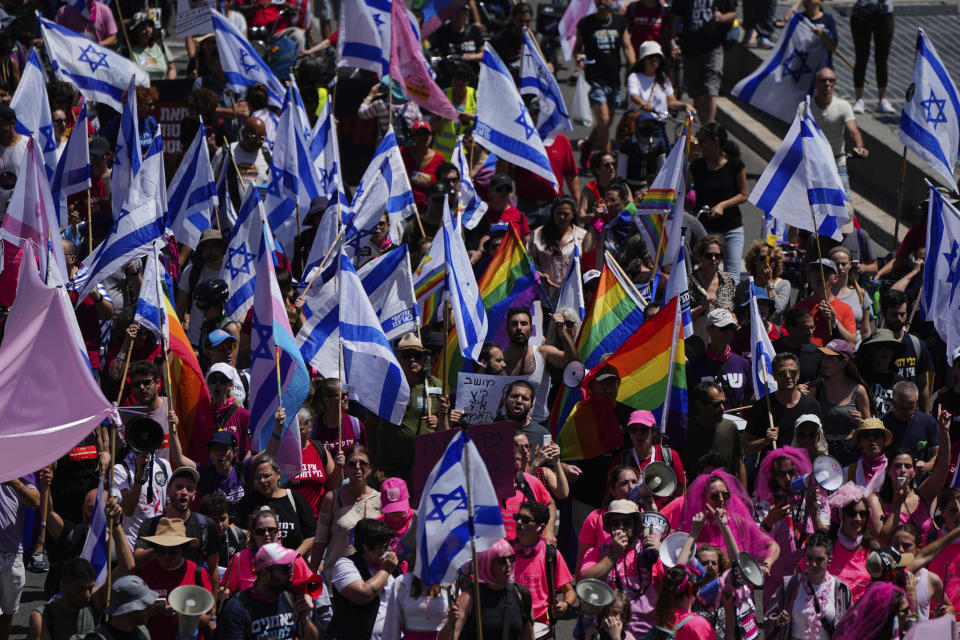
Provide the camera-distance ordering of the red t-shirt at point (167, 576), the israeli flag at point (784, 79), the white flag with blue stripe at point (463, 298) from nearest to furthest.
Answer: the red t-shirt at point (167, 576) < the white flag with blue stripe at point (463, 298) < the israeli flag at point (784, 79)

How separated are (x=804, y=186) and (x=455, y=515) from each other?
542 centimetres

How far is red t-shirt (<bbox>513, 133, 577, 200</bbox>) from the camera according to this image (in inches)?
616

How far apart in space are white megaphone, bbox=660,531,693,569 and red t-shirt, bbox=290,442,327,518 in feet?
7.53

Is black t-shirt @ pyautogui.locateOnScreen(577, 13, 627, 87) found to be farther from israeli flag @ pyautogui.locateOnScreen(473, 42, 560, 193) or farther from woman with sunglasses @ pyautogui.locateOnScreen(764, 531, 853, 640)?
woman with sunglasses @ pyautogui.locateOnScreen(764, 531, 853, 640)

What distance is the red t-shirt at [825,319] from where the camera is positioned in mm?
13203

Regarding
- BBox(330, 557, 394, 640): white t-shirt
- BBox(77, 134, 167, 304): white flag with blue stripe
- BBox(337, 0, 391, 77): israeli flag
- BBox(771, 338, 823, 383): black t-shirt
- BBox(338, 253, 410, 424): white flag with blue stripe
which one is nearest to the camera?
BBox(330, 557, 394, 640): white t-shirt

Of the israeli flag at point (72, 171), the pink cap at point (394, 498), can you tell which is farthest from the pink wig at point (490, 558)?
the israeli flag at point (72, 171)

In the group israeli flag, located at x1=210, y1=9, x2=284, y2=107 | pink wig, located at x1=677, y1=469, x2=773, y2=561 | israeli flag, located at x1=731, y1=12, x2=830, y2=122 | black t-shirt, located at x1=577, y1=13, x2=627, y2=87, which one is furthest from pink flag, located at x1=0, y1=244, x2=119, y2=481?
black t-shirt, located at x1=577, y1=13, x2=627, y2=87

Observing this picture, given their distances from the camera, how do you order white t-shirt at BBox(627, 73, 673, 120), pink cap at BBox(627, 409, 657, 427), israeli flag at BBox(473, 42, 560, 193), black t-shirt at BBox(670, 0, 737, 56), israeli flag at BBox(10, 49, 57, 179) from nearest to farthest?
pink cap at BBox(627, 409, 657, 427), israeli flag at BBox(473, 42, 560, 193), israeli flag at BBox(10, 49, 57, 179), white t-shirt at BBox(627, 73, 673, 120), black t-shirt at BBox(670, 0, 737, 56)

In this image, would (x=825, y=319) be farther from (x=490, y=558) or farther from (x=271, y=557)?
(x=271, y=557)

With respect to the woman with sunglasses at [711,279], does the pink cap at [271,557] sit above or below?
above

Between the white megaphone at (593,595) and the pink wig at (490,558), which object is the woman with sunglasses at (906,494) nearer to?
the white megaphone at (593,595)

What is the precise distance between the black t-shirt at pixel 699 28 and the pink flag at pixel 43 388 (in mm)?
9520

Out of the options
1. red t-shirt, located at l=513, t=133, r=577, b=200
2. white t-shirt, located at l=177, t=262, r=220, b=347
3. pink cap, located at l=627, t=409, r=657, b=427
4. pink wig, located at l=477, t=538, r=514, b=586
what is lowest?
white t-shirt, located at l=177, t=262, r=220, b=347
